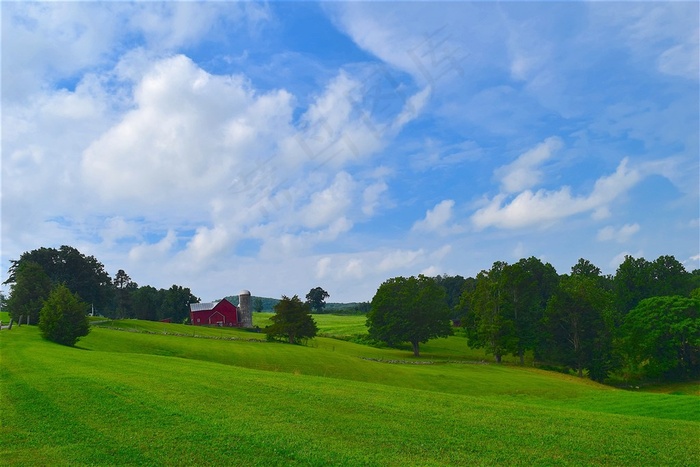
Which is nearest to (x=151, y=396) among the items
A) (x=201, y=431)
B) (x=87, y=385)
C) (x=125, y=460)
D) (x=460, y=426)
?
(x=87, y=385)

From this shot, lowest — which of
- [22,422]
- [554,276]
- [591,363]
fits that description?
[591,363]

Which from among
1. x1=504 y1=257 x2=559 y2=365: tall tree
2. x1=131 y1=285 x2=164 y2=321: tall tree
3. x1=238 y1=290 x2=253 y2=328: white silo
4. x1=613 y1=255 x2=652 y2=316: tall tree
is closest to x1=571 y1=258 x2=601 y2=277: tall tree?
x1=613 y1=255 x2=652 y2=316: tall tree

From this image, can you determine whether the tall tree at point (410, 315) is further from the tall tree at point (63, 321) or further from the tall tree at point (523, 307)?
the tall tree at point (63, 321)

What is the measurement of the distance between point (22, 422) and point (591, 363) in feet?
227

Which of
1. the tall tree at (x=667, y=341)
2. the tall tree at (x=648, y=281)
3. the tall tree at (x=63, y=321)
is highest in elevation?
the tall tree at (x=648, y=281)

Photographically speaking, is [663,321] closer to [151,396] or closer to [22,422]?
[151,396]

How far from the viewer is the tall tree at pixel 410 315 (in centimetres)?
8206

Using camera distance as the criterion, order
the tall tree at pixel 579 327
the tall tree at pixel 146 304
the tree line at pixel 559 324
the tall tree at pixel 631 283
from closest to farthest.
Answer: the tree line at pixel 559 324, the tall tree at pixel 579 327, the tall tree at pixel 631 283, the tall tree at pixel 146 304

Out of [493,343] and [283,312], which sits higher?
[283,312]

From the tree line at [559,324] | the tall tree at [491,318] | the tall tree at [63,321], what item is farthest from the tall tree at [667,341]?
the tall tree at [63,321]

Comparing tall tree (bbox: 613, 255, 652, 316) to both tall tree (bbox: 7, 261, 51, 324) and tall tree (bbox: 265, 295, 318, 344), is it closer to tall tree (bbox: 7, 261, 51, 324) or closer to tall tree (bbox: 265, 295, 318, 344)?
tall tree (bbox: 265, 295, 318, 344)

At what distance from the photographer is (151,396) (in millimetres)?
20641

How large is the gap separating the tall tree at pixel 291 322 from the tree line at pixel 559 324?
16.8 metres

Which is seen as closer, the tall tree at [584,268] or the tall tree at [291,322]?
the tall tree at [291,322]
